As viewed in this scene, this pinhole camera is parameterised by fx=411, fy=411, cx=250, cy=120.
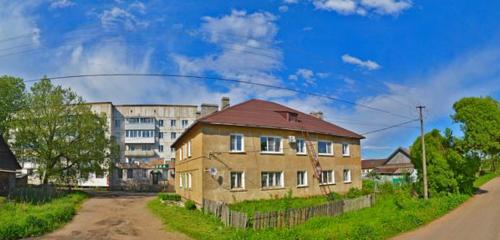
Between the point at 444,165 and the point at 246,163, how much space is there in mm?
13012

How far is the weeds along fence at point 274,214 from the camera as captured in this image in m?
17.5

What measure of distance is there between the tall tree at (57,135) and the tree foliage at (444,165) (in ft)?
101

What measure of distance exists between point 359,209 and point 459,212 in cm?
538

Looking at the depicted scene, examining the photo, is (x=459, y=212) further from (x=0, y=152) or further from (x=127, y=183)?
(x=127, y=183)

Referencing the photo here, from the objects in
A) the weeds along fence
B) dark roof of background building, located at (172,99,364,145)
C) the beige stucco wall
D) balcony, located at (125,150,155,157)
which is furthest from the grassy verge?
balcony, located at (125,150,155,157)

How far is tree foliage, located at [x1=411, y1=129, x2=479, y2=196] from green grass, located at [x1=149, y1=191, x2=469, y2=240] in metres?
1.14

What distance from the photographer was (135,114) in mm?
75375

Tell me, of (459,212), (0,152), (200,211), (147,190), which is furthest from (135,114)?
(459,212)

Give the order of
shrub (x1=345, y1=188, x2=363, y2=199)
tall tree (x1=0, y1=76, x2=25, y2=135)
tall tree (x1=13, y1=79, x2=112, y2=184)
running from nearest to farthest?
shrub (x1=345, y1=188, x2=363, y2=199) < tall tree (x1=13, y1=79, x2=112, y2=184) < tall tree (x1=0, y1=76, x2=25, y2=135)

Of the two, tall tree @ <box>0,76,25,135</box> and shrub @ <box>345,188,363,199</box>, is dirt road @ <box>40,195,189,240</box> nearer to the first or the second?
shrub @ <box>345,188,363,199</box>

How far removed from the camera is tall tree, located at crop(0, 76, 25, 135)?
4659cm

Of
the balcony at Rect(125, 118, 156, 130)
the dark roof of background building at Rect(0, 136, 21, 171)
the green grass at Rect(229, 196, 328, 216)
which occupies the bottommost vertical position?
the green grass at Rect(229, 196, 328, 216)

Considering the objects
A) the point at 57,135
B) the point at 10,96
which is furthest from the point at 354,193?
the point at 10,96

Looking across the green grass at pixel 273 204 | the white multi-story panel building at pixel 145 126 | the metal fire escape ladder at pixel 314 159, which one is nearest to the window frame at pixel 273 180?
the green grass at pixel 273 204
